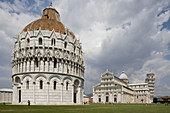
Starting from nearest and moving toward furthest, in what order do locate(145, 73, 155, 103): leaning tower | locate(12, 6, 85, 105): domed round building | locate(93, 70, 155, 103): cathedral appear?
locate(12, 6, 85, 105): domed round building
locate(93, 70, 155, 103): cathedral
locate(145, 73, 155, 103): leaning tower

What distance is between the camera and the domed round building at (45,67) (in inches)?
1848

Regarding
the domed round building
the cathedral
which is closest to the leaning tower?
the cathedral

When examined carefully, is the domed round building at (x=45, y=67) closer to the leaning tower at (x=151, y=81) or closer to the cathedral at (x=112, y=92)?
the cathedral at (x=112, y=92)

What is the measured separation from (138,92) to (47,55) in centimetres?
10029

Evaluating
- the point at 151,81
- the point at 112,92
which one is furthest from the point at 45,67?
the point at 151,81

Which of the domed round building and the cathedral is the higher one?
the domed round building

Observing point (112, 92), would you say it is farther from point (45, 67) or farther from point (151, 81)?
point (45, 67)

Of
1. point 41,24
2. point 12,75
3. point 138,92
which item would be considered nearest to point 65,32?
point 41,24

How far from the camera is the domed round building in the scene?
154 feet

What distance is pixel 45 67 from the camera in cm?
4781

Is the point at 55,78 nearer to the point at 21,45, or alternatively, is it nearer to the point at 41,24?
the point at 21,45

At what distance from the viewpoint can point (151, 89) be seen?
136875mm

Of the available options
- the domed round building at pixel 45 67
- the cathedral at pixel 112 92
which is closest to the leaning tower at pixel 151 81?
the cathedral at pixel 112 92

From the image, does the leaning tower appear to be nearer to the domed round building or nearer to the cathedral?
the cathedral
